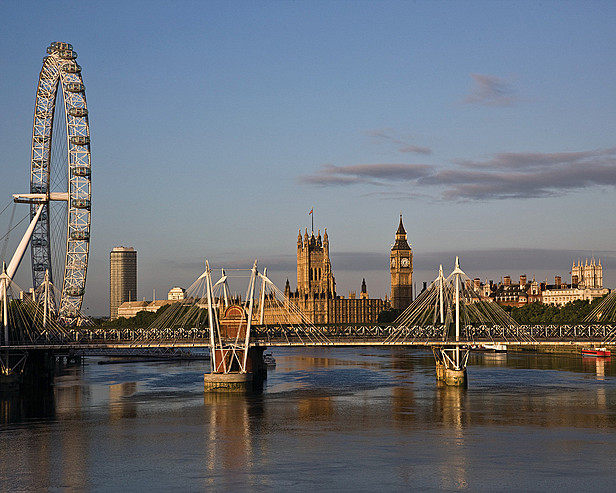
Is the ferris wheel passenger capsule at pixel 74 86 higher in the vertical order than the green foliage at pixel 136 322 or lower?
higher

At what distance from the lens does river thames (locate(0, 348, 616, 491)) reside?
41.6 meters

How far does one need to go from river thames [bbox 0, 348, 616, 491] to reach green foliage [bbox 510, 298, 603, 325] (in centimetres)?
5639

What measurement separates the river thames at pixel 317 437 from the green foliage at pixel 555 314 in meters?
56.4

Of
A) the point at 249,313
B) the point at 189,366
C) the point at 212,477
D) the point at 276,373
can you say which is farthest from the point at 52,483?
the point at 189,366

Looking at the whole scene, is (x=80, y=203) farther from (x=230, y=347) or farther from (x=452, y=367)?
(x=452, y=367)

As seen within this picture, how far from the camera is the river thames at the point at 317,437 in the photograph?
41562 millimetres

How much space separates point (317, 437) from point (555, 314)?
105896 millimetres

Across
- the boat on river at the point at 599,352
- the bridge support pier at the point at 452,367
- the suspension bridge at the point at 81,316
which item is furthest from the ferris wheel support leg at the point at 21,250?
the boat on river at the point at 599,352

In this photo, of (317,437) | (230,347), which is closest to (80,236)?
(230,347)

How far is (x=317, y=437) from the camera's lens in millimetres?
51906

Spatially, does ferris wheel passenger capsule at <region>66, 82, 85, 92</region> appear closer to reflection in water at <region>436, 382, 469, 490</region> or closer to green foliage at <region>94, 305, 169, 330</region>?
reflection in water at <region>436, 382, 469, 490</region>

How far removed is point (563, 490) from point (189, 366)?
8096 cm

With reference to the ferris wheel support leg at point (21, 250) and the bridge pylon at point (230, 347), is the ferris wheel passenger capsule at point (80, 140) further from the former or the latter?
the bridge pylon at point (230, 347)

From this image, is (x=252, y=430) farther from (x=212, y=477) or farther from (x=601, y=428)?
(x=601, y=428)
